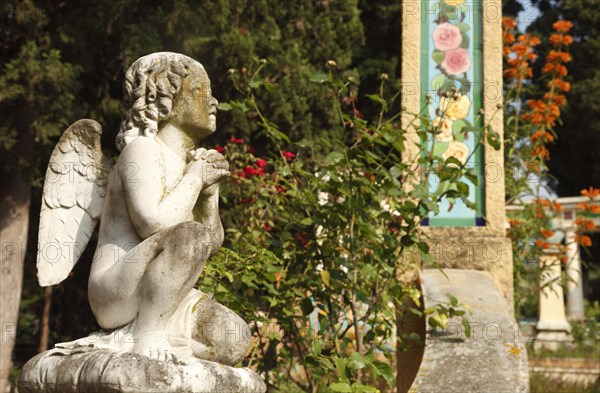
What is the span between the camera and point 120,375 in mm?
2723

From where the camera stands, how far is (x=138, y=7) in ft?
29.9

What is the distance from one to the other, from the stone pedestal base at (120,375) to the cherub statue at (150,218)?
0.09 meters

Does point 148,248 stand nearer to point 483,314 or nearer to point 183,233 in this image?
point 183,233

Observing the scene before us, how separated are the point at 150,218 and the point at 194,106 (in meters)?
A: 0.56

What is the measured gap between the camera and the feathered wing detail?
3.37 m

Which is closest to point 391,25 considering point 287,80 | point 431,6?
point 287,80

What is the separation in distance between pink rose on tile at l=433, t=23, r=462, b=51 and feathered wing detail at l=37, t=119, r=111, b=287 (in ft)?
11.5

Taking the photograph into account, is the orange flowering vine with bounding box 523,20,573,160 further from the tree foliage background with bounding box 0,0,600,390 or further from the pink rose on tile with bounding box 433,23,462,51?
the tree foliage background with bounding box 0,0,600,390

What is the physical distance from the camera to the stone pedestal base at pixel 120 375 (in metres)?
2.74

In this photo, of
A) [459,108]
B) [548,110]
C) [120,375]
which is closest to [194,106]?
[120,375]

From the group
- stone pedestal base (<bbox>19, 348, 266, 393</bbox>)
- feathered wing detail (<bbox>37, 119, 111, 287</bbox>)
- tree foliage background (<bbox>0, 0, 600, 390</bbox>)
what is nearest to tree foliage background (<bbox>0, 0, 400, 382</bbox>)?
tree foliage background (<bbox>0, 0, 600, 390</bbox>)

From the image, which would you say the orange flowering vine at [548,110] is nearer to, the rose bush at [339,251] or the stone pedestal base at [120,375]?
the rose bush at [339,251]

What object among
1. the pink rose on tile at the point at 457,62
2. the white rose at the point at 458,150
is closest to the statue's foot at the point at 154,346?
the white rose at the point at 458,150

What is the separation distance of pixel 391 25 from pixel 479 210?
306 inches
